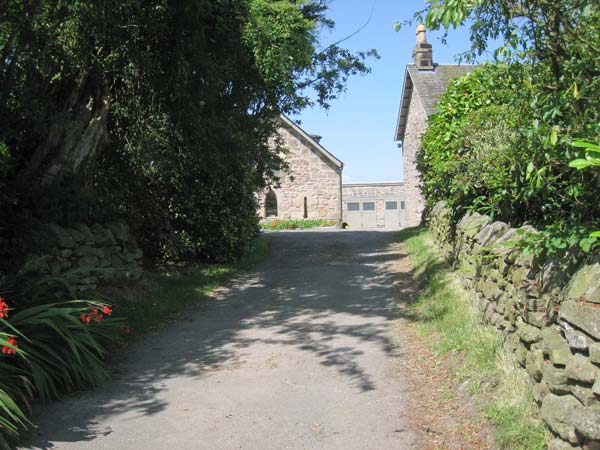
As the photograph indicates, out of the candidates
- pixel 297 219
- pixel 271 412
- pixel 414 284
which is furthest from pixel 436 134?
pixel 297 219

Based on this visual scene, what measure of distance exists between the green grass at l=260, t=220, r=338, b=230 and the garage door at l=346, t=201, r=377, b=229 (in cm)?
759

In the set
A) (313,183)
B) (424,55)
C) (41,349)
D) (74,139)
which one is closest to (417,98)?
(424,55)

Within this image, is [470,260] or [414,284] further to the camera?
[414,284]

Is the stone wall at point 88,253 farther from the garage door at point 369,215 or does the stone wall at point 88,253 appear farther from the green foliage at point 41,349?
the garage door at point 369,215

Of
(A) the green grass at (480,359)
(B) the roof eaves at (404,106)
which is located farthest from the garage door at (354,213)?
(A) the green grass at (480,359)

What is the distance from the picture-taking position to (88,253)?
9.12 meters

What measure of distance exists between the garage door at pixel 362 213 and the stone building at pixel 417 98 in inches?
381

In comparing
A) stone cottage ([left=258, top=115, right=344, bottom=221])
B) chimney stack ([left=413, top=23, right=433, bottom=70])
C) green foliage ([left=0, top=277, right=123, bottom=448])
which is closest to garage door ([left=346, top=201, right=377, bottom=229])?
stone cottage ([left=258, top=115, right=344, bottom=221])

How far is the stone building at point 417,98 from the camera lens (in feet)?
87.5

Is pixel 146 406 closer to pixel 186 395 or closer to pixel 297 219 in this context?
pixel 186 395

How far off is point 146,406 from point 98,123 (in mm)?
6212

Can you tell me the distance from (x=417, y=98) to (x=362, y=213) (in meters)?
15.1

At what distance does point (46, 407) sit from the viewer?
210 inches

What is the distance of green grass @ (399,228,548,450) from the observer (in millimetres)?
4242
